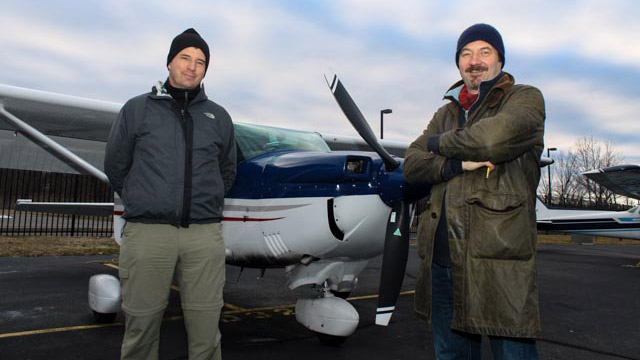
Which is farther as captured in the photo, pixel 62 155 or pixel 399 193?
pixel 62 155

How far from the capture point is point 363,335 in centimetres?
391

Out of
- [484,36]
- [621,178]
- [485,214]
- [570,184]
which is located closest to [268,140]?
[484,36]

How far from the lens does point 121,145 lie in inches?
85.4

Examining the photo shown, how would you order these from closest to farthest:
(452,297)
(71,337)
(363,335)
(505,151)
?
(505,151) < (452,297) < (71,337) < (363,335)

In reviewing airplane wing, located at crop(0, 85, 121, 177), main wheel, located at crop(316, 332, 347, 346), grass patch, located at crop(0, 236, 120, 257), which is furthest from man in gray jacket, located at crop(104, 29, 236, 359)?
grass patch, located at crop(0, 236, 120, 257)

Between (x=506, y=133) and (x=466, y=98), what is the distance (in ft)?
1.40

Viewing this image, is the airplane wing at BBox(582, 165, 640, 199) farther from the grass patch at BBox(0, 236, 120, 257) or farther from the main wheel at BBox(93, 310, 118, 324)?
the grass patch at BBox(0, 236, 120, 257)

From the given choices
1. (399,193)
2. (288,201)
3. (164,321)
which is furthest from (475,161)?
(164,321)

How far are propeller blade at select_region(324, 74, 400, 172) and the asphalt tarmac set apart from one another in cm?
157

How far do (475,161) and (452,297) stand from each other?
24.6 inches

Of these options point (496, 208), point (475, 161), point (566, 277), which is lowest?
point (566, 277)

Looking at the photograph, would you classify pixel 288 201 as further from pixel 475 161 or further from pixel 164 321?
pixel 164 321

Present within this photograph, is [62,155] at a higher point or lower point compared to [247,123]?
lower

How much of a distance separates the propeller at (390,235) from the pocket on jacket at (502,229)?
1.12 m
